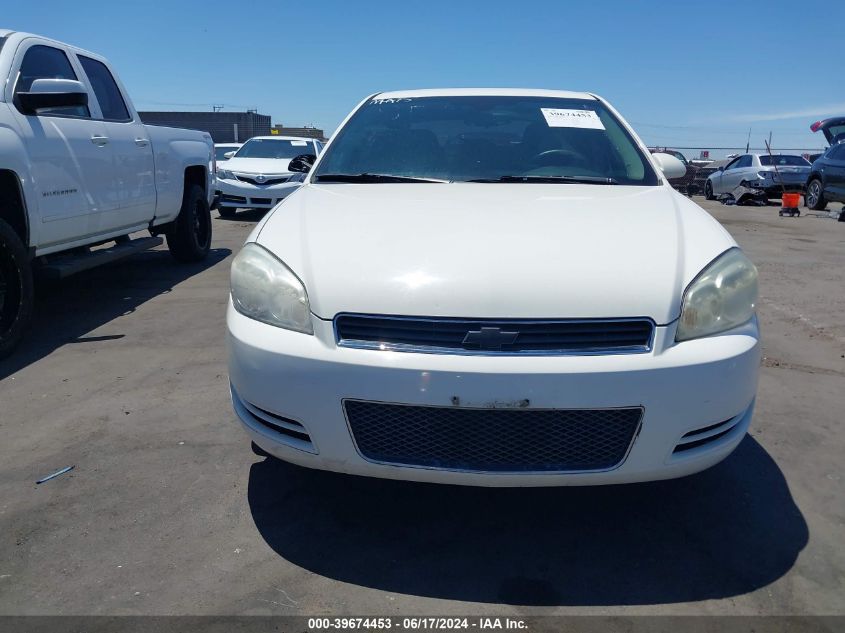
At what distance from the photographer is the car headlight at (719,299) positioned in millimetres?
2201

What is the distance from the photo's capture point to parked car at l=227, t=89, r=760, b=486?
A: 81.7 inches

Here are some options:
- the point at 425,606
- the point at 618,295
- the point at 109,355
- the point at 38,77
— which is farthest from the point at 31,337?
the point at 618,295

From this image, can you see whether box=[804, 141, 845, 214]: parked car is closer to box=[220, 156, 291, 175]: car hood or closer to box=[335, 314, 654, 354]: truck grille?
box=[220, 156, 291, 175]: car hood

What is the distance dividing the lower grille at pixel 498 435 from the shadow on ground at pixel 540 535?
0.38m

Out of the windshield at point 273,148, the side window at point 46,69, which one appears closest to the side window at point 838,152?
the windshield at point 273,148

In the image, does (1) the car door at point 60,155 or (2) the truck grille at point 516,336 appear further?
(1) the car door at point 60,155

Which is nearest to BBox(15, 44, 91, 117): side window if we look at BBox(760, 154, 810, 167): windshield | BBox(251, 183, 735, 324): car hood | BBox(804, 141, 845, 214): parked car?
BBox(251, 183, 735, 324): car hood

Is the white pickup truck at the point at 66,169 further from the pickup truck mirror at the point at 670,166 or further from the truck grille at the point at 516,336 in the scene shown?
the pickup truck mirror at the point at 670,166

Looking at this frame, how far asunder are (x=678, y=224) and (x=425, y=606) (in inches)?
64.1

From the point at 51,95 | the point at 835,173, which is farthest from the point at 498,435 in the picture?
the point at 835,173

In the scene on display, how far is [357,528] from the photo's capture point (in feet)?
8.21

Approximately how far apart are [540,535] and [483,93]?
2.51 meters

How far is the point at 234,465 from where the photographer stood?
9.72 feet

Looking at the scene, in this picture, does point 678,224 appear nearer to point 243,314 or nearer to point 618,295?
point 618,295
